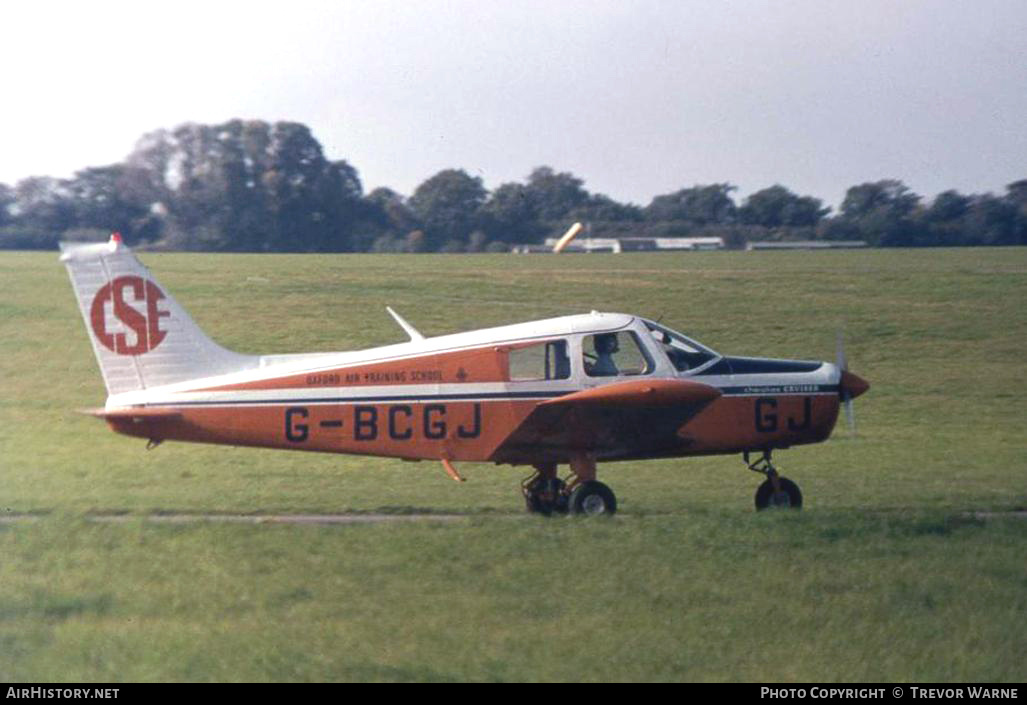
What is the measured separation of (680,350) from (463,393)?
2241 mm

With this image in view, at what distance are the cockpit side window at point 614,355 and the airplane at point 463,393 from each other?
1 centimetres

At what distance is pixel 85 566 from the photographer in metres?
9.59

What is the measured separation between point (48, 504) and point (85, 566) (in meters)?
4.58

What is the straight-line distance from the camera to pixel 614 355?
518 inches

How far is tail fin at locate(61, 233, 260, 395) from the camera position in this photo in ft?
43.0

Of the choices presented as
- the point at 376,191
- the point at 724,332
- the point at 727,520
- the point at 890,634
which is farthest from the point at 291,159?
the point at 890,634

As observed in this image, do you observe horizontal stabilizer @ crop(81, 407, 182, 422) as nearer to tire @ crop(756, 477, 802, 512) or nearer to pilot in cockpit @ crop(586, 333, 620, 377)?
pilot in cockpit @ crop(586, 333, 620, 377)

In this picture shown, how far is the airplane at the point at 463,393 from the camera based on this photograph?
12.8 m

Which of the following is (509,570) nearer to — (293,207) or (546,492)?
(546,492)

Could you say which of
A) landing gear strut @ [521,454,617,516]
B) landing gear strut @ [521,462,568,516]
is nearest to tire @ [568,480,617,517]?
landing gear strut @ [521,454,617,516]

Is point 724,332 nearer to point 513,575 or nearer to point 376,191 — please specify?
point 376,191
